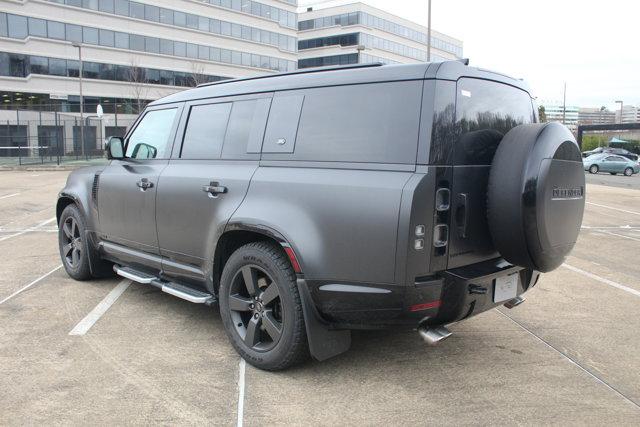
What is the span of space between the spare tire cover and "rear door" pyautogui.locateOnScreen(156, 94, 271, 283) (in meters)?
1.67

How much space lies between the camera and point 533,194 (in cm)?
310

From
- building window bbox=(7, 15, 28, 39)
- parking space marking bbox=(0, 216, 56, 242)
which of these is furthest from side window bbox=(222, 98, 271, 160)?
building window bbox=(7, 15, 28, 39)

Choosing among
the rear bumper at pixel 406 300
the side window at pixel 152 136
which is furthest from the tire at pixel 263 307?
the side window at pixel 152 136

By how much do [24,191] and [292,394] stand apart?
1563 centimetres

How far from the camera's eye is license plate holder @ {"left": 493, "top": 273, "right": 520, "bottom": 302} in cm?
347

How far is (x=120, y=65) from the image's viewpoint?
53688 mm

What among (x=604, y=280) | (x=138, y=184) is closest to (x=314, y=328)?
(x=138, y=184)

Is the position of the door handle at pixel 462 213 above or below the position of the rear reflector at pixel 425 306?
above

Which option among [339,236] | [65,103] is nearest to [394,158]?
[339,236]

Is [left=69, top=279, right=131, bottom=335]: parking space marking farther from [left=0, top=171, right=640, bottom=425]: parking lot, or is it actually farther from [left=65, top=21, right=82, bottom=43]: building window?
[left=65, top=21, right=82, bottom=43]: building window

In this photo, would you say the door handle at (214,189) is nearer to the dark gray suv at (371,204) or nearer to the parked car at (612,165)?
the dark gray suv at (371,204)

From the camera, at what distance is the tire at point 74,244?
5625mm

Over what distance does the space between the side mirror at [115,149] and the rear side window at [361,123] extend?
245 centimetres

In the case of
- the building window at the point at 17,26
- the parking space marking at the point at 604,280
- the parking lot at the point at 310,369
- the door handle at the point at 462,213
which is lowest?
the parking lot at the point at 310,369
